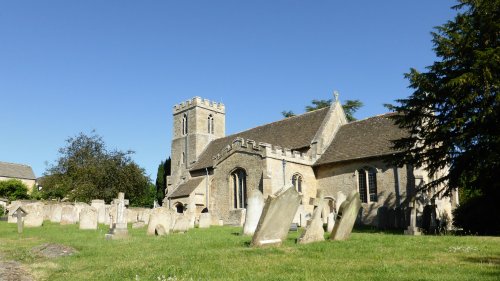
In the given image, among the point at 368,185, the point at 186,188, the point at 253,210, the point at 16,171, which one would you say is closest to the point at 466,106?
the point at 253,210

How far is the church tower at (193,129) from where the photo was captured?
40250 millimetres

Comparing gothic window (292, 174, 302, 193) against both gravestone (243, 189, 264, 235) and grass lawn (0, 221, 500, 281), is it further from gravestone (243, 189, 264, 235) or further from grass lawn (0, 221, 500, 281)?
grass lawn (0, 221, 500, 281)

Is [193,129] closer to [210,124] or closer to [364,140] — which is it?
[210,124]

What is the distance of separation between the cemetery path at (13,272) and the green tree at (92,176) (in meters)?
31.5

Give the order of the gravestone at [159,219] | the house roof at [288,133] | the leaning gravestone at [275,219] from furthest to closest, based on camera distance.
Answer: the house roof at [288,133] < the gravestone at [159,219] < the leaning gravestone at [275,219]

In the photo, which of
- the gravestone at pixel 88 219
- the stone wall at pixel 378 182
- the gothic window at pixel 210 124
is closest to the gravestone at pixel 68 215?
the gravestone at pixel 88 219

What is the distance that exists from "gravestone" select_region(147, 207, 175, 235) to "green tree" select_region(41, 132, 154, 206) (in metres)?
24.0

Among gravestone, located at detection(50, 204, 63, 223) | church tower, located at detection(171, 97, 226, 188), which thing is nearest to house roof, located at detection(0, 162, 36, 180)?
church tower, located at detection(171, 97, 226, 188)

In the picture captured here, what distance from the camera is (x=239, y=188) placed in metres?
29.8

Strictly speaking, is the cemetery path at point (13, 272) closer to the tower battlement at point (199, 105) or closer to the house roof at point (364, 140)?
the house roof at point (364, 140)

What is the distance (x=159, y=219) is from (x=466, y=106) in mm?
12570

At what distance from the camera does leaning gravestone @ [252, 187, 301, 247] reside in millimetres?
9758

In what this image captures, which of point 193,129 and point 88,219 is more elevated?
point 193,129

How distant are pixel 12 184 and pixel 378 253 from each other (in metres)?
55.3
